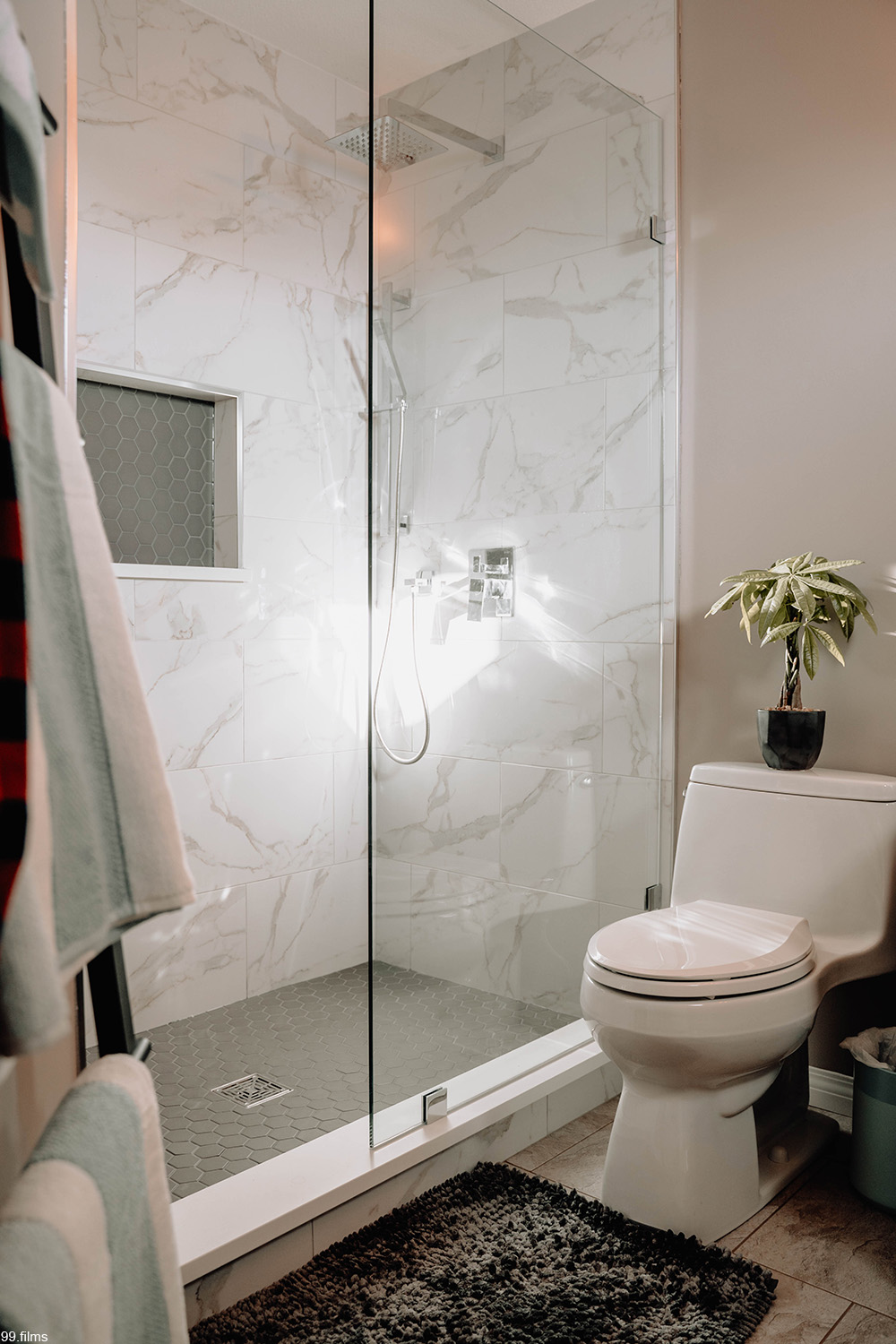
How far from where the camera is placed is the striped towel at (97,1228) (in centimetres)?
56

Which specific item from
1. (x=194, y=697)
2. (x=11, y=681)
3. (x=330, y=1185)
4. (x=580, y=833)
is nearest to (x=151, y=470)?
(x=194, y=697)

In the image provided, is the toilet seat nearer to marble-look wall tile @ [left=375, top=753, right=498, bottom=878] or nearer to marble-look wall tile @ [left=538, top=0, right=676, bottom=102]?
marble-look wall tile @ [left=375, top=753, right=498, bottom=878]

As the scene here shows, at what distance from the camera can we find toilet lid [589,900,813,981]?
1691mm

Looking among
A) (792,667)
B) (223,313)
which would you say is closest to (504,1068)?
(792,667)

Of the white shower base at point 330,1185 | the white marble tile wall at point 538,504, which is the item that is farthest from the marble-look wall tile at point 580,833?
the white shower base at point 330,1185

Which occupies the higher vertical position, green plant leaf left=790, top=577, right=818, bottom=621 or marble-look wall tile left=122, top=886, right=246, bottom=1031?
green plant leaf left=790, top=577, right=818, bottom=621

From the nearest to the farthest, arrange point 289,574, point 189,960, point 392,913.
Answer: point 392,913 → point 189,960 → point 289,574

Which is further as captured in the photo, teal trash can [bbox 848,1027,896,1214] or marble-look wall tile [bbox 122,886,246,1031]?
marble-look wall tile [bbox 122,886,246,1031]

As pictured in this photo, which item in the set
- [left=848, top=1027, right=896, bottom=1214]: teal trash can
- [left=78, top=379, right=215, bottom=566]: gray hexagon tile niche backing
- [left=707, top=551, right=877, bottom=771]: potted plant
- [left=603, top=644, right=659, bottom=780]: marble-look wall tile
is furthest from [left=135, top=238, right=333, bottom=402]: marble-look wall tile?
Result: [left=848, top=1027, right=896, bottom=1214]: teal trash can

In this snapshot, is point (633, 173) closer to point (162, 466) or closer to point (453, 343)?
point (453, 343)

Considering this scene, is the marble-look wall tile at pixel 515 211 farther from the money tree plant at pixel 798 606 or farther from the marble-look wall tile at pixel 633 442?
the money tree plant at pixel 798 606

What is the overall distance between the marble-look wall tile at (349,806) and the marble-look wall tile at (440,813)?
3.48 feet

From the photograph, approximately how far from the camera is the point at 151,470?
2.68m

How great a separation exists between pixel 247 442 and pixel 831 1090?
89.2 inches
